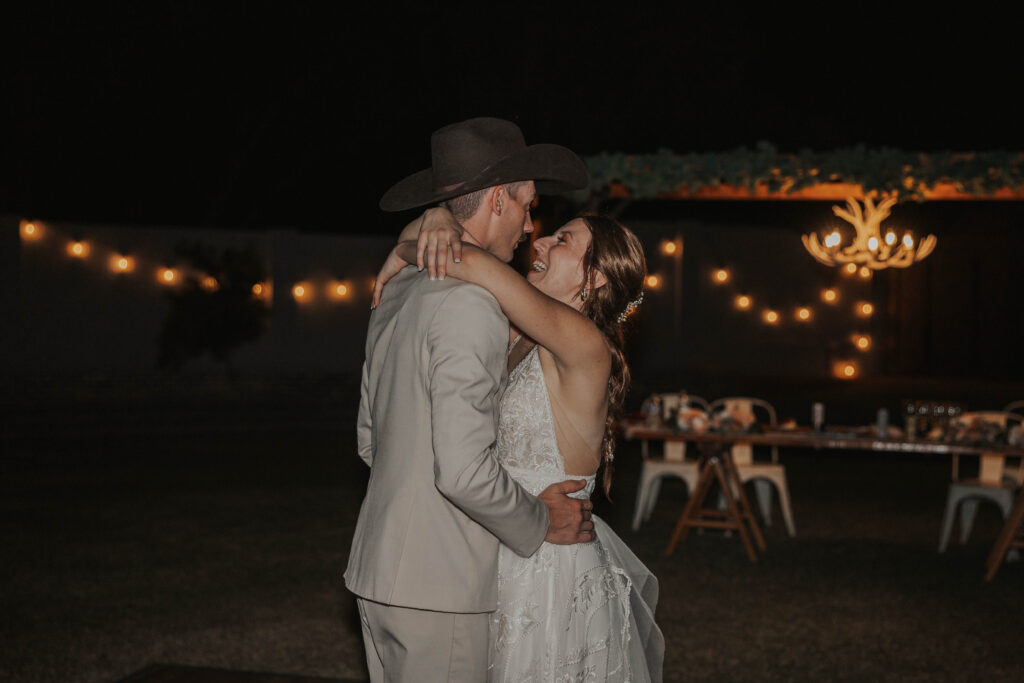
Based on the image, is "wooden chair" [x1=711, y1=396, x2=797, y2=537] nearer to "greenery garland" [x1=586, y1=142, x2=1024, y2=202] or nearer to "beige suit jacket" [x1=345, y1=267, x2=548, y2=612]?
"greenery garland" [x1=586, y1=142, x2=1024, y2=202]

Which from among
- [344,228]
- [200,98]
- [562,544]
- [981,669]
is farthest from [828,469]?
[200,98]

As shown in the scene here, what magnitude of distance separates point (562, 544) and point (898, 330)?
14.7 metres

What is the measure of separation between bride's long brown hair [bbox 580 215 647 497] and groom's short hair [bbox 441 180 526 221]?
1.22 feet

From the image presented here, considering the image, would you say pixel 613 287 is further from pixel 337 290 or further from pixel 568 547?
pixel 337 290

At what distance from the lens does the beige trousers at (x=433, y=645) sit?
1.77m

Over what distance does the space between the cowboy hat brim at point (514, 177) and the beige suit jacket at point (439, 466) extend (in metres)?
0.22

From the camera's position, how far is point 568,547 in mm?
2111

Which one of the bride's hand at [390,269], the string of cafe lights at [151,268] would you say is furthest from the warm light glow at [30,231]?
the bride's hand at [390,269]

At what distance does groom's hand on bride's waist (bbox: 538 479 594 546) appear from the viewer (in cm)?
198

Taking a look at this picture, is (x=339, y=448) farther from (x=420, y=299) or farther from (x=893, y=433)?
(x=420, y=299)

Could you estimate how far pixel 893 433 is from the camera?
6070 mm

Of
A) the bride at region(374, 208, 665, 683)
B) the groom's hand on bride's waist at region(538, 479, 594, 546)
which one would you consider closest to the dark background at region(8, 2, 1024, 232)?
the bride at region(374, 208, 665, 683)

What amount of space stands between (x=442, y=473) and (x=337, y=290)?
11.9 m

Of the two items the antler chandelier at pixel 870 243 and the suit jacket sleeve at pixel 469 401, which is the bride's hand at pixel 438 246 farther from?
the antler chandelier at pixel 870 243
